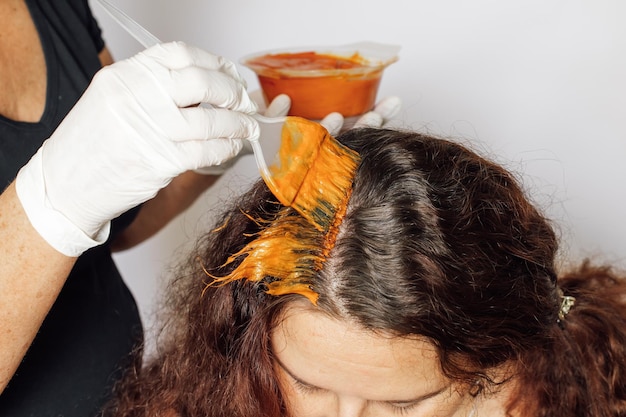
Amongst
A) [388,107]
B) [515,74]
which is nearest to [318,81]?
[388,107]

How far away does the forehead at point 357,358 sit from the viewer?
104 cm

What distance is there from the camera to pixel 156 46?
931 millimetres

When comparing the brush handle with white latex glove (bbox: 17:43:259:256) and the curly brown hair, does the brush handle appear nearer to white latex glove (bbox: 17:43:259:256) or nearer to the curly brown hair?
white latex glove (bbox: 17:43:259:256)

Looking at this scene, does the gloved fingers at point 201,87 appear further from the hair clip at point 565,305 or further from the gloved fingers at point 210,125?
the hair clip at point 565,305

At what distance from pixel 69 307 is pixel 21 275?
0.44m

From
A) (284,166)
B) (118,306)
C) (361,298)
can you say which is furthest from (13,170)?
(361,298)

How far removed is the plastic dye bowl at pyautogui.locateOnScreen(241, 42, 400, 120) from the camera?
4.11 feet

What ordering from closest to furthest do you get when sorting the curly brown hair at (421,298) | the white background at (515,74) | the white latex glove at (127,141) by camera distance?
the white latex glove at (127,141) < the curly brown hair at (421,298) < the white background at (515,74)

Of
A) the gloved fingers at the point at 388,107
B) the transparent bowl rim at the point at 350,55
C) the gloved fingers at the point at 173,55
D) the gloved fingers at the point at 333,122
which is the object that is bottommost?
the gloved fingers at the point at 388,107

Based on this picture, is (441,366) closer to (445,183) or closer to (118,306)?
(445,183)

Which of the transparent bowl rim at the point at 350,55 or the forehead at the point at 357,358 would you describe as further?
the transparent bowl rim at the point at 350,55

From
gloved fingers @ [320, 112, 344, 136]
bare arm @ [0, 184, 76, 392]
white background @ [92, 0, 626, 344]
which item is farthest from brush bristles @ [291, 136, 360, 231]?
white background @ [92, 0, 626, 344]

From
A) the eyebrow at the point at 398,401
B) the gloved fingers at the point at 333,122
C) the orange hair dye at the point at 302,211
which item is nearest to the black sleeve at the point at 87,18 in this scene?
the gloved fingers at the point at 333,122

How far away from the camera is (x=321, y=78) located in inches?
49.1
